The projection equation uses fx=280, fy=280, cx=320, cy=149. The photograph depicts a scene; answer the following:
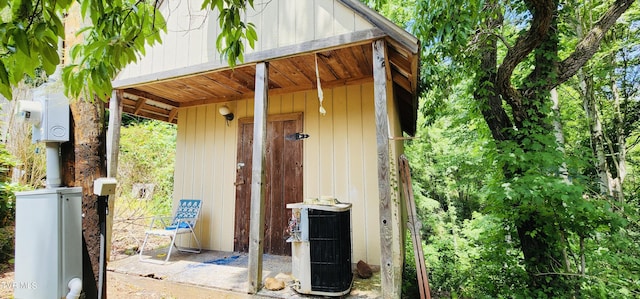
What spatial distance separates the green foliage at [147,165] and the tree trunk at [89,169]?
5.65m

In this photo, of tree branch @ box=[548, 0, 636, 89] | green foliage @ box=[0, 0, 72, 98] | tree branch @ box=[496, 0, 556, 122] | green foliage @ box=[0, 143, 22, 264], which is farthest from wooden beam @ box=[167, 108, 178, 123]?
tree branch @ box=[548, 0, 636, 89]

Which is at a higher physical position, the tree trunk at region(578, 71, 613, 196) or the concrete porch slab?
the tree trunk at region(578, 71, 613, 196)

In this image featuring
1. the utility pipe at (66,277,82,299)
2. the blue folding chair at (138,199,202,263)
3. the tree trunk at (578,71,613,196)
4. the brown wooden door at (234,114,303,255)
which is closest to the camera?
A: the utility pipe at (66,277,82,299)

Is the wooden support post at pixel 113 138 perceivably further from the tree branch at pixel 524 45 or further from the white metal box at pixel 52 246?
the tree branch at pixel 524 45

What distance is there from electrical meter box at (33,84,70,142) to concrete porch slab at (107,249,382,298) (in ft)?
6.21

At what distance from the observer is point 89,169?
1.69 metres

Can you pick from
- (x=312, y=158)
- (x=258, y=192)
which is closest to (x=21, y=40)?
(x=258, y=192)

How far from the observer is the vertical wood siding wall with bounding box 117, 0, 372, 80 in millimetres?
2899

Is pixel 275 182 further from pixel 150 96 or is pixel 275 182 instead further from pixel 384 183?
pixel 150 96

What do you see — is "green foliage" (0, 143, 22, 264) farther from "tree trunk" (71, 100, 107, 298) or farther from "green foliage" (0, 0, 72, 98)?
"green foliage" (0, 0, 72, 98)

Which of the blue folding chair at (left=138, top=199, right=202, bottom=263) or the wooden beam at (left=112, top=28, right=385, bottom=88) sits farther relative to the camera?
the blue folding chair at (left=138, top=199, right=202, bottom=263)

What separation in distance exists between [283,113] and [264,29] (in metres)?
1.42

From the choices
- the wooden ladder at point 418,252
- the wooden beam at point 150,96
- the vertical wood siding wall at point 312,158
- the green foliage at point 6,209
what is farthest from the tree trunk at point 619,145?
the green foliage at point 6,209

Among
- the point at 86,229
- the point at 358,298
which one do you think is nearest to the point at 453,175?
the point at 358,298
